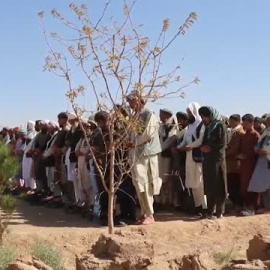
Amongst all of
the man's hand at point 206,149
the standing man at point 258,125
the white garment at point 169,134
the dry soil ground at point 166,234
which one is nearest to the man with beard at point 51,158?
the dry soil ground at point 166,234

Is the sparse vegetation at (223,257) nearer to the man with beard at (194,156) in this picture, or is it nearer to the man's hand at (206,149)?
the man's hand at (206,149)

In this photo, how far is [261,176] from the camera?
9617mm

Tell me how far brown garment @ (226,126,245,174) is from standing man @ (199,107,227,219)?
2.53ft

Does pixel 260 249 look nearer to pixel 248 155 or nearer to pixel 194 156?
pixel 194 156

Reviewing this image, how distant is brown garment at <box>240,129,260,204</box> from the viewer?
9664 millimetres

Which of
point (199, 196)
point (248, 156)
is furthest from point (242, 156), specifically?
point (199, 196)

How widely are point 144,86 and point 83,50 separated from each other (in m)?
0.74

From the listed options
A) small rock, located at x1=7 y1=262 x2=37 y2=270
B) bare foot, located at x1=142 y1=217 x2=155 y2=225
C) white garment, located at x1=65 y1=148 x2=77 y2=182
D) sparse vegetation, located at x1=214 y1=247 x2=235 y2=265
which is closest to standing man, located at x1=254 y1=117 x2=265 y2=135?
bare foot, located at x1=142 y1=217 x2=155 y2=225

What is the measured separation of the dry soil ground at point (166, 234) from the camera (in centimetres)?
757

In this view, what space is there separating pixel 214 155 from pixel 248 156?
3.00 ft

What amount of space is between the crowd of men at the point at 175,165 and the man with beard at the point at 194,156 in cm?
2

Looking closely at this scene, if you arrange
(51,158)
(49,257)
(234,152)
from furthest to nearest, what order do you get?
(51,158), (234,152), (49,257)

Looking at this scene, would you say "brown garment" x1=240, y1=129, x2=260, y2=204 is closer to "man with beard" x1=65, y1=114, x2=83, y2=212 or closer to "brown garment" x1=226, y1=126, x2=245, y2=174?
"brown garment" x1=226, y1=126, x2=245, y2=174

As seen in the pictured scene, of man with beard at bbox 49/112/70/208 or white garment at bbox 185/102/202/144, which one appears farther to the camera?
man with beard at bbox 49/112/70/208
